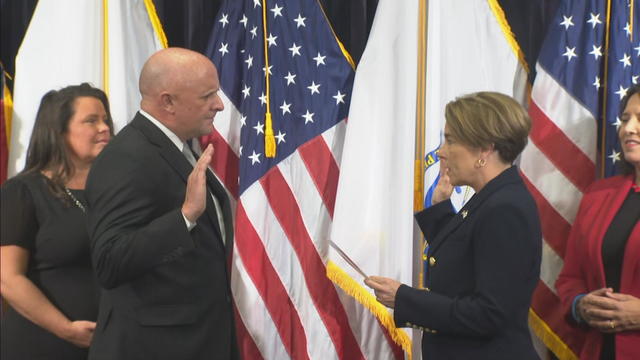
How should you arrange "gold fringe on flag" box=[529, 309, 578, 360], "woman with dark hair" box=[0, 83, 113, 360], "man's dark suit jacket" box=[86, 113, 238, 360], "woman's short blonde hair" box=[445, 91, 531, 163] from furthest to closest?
"gold fringe on flag" box=[529, 309, 578, 360] < "woman with dark hair" box=[0, 83, 113, 360] < "woman's short blonde hair" box=[445, 91, 531, 163] < "man's dark suit jacket" box=[86, 113, 238, 360]

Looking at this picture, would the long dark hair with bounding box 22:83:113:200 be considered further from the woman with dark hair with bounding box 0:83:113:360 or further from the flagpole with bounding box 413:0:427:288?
the flagpole with bounding box 413:0:427:288

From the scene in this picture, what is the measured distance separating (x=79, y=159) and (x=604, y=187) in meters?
1.88

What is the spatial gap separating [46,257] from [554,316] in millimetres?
1870

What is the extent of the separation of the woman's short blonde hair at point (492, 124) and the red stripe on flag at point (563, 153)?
1.05m

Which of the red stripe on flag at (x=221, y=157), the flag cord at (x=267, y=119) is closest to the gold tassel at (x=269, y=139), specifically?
the flag cord at (x=267, y=119)

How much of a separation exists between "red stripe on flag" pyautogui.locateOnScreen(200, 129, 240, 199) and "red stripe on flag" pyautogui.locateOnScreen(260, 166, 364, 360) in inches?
8.3

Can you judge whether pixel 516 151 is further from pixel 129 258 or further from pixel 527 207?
pixel 129 258

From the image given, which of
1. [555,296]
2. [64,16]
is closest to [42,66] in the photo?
[64,16]

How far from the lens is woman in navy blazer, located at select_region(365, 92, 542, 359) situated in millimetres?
1726

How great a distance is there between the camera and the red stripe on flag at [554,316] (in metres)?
2.71

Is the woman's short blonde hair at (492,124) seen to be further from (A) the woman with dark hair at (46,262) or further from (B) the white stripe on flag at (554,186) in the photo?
(A) the woman with dark hair at (46,262)

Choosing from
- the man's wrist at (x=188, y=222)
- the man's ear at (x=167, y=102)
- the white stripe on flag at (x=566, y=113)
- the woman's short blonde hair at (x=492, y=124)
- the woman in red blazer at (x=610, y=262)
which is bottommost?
the woman in red blazer at (x=610, y=262)

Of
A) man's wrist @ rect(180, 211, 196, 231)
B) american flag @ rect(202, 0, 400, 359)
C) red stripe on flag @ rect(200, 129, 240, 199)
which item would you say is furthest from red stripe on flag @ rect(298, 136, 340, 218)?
man's wrist @ rect(180, 211, 196, 231)

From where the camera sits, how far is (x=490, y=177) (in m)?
1.86
